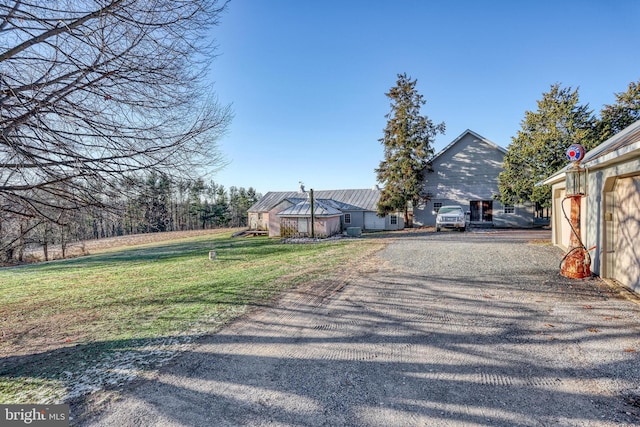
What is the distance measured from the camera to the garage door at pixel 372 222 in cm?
2556

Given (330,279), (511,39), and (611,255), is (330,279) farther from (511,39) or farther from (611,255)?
(511,39)

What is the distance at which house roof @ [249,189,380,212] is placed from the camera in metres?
26.4

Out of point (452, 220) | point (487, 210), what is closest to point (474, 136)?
point (487, 210)

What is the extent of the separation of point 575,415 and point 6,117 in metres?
5.85

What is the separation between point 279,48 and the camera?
903cm

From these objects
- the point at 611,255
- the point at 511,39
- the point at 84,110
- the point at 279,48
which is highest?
the point at 511,39

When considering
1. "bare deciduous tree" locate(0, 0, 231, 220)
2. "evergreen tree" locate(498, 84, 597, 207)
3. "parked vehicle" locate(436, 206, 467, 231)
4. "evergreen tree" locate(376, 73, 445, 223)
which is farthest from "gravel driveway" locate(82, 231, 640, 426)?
"evergreen tree" locate(376, 73, 445, 223)

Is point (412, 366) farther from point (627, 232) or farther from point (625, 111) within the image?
point (625, 111)

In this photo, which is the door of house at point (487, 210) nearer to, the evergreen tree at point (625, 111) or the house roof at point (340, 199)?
the evergreen tree at point (625, 111)

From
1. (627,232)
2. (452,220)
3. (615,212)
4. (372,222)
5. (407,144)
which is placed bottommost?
(372,222)

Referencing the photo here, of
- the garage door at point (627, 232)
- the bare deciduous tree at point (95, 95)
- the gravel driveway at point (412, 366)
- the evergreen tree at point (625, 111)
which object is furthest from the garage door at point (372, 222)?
the bare deciduous tree at point (95, 95)

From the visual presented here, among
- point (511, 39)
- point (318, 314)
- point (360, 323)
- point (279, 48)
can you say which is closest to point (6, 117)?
point (318, 314)

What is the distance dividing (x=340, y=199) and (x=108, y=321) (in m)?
24.7

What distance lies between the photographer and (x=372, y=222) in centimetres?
2594
